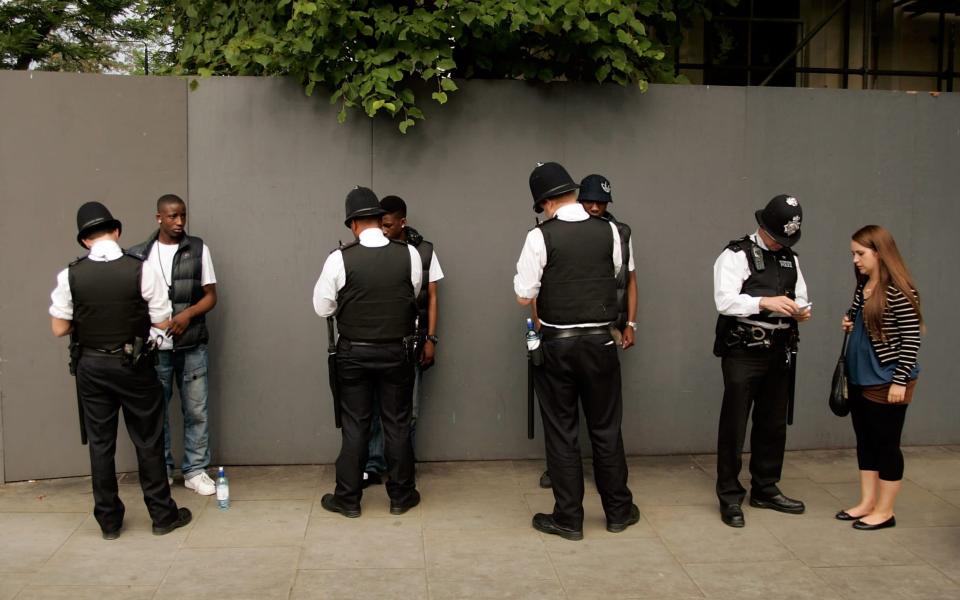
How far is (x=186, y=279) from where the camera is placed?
6164mm

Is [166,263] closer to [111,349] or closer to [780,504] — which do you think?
[111,349]

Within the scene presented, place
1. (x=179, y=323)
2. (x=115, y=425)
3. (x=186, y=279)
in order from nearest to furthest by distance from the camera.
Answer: (x=115, y=425) → (x=179, y=323) → (x=186, y=279)

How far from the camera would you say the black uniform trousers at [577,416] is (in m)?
5.49

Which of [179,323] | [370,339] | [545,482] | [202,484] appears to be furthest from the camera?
[545,482]

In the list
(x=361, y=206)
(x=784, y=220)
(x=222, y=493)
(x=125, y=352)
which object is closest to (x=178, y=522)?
(x=222, y=493)

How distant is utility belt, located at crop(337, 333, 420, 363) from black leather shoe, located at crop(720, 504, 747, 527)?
2.11 metres

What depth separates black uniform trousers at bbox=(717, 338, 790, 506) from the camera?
5734mm

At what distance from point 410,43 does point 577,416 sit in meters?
2.75

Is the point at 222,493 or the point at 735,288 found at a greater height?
the point at 735,288

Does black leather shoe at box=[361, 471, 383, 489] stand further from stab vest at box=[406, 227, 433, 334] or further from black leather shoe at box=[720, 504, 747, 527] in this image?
black leather shoe at box=[720, 504, 747, 527]

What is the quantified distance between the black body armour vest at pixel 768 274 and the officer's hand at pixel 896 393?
716 millimetres

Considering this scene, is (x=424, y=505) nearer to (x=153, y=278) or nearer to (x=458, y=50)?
(x=153, y=278)

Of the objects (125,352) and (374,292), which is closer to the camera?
(125,352)

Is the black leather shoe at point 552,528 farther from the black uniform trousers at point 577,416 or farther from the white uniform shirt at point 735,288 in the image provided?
the white uniform shirt at point 735,288
